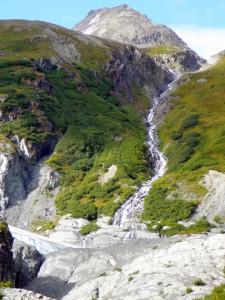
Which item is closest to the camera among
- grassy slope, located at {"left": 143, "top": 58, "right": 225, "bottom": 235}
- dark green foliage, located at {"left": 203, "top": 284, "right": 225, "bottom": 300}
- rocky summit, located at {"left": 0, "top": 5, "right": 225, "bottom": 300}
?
dark green foliage, located at {"left": 203, "top": 284, "right": 225, "bottom": 300}

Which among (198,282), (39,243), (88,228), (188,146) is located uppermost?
(188,146)

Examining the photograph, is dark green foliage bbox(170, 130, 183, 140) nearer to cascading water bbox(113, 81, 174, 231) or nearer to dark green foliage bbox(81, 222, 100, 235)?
cascading water bbox(113, 81, 174, 231)

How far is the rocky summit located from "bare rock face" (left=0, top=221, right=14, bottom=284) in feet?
0.57

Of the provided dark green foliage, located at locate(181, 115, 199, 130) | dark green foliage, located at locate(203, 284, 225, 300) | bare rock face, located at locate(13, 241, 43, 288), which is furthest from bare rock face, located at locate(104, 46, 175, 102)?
dark green foliage, located at locate(203, 284, 225, 300)

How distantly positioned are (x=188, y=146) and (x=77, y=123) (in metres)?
27.2

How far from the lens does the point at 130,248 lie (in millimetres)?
52719

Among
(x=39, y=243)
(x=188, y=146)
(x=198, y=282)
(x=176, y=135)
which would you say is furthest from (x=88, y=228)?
(x=176, y=135)

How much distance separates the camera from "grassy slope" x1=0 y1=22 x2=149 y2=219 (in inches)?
3221

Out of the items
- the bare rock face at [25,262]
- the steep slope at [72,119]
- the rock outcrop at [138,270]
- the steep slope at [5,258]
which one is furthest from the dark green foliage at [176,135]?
the steep slope at [5,258]

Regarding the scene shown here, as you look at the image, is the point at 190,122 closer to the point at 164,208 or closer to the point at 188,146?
the point at 188,146

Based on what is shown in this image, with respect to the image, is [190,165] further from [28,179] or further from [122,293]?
[122,293]

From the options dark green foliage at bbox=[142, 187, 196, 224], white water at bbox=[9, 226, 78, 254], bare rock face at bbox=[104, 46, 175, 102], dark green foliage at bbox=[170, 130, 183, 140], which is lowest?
white water at bbox=[9, 226, 78, 254]

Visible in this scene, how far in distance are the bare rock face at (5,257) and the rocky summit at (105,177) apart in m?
0.17

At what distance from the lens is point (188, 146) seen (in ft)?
314
